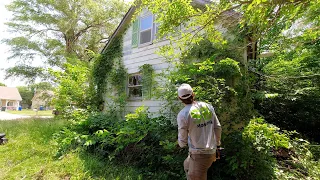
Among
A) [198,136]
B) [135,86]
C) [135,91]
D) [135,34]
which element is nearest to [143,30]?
[135,34]

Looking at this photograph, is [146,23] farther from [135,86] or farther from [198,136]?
[198,136]

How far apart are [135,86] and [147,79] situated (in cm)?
97

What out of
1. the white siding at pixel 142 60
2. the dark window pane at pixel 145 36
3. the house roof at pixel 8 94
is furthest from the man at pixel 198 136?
the house roof at pixel 8 94

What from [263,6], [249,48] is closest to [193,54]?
[249,48]

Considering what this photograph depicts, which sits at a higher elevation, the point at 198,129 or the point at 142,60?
the point at 142,60

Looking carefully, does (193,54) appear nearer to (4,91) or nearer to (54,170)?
(54,170)

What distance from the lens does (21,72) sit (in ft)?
52.3

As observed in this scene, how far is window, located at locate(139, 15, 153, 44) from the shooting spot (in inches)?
327

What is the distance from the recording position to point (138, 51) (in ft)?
28.1

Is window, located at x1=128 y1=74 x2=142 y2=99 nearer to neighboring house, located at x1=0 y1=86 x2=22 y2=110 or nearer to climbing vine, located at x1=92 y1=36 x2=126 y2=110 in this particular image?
climbing vine, located at x1=92 y1=36 x2=126 y2=110

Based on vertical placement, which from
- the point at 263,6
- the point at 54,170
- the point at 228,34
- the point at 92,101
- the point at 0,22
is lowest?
the point at 54,170

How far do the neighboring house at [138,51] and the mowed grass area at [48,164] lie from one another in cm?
332

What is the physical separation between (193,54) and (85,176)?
4547 millimetres

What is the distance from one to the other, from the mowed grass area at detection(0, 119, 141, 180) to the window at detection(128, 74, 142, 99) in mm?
3607
